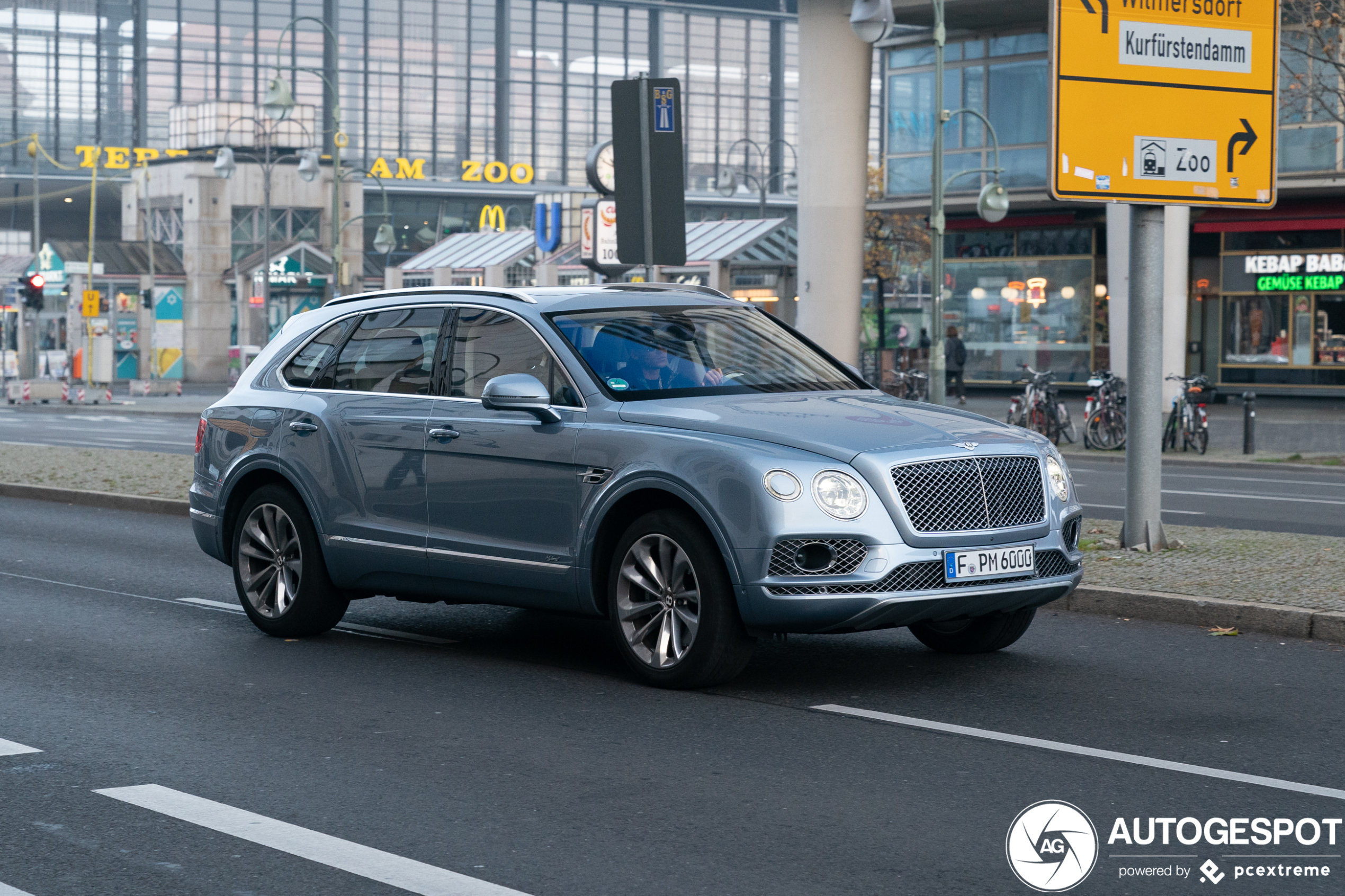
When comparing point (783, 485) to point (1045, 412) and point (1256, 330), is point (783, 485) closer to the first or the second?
point (1045, 412)

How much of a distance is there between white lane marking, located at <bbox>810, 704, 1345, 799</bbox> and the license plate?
0.65 metres

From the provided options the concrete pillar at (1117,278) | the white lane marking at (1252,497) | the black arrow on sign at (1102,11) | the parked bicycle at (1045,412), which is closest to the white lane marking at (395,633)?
the black arrow on sign at (1102,11)

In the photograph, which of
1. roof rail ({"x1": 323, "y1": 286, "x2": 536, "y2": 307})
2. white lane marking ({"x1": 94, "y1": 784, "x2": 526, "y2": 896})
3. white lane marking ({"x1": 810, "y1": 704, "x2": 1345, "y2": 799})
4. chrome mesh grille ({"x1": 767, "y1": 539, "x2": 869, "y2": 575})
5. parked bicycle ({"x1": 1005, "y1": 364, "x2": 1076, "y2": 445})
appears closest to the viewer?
white lane marking ({"x1": 94, "y1": 784, "x2": 526, "y2": 896})

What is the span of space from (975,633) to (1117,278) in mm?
31534

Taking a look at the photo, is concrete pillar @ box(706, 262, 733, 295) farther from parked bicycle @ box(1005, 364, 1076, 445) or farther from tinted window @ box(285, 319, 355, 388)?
tinted window @ box(285, 319, 355, 388)

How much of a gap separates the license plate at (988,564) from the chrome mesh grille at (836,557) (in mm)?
384

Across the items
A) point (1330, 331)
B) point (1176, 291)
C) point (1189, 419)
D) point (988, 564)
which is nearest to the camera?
point (988, 564)

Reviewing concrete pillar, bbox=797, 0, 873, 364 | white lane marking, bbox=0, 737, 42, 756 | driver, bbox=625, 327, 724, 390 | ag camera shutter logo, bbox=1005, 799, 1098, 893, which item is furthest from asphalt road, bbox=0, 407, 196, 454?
ag camera shutter logo, bbox=1005, 799, 1098, 893

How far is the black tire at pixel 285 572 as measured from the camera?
885 cm

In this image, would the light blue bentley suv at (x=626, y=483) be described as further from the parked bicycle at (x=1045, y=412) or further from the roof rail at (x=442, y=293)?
the parked bicycle at (x=1045, y=412)

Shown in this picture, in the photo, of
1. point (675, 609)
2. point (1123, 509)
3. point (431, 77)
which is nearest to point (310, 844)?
point (675, 609)

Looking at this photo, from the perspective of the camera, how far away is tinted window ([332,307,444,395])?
8.62 m

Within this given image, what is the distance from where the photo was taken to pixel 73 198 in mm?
91562

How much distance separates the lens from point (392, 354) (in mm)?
8805
